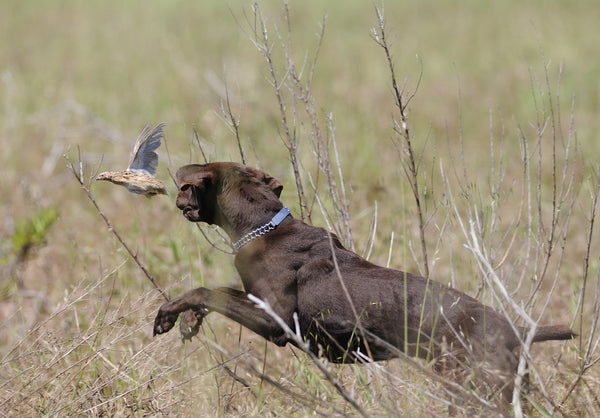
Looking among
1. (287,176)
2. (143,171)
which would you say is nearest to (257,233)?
(143,171)

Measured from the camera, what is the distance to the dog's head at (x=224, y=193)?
12.5 ft

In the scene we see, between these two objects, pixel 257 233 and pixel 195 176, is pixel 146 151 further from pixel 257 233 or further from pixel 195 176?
pixel 257 233

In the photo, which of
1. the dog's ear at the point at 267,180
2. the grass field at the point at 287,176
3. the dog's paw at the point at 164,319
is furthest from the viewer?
the dog's ear at the point at 267,180

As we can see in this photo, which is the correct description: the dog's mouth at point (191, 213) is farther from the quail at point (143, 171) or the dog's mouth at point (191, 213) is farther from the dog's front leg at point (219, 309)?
the dog's front leg at point (219, 309)

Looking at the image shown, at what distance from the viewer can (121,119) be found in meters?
9.75

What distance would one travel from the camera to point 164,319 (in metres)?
3.53

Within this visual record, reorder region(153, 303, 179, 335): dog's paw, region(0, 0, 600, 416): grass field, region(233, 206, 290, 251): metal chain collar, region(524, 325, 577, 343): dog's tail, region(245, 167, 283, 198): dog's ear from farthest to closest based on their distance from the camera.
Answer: region(245, 167, 283, 198): dog's ear < region(233, 206, 290, 251): metal chain collar < region(0, 0, 600, 416): grass field < region(153, 303, 179, 335): dog's paw < region(524, 325, 577, 343): dog's tail

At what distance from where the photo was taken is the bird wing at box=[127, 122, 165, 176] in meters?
3.87

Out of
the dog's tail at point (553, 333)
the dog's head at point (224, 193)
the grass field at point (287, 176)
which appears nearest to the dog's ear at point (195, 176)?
the dog's head at point (224, 193)

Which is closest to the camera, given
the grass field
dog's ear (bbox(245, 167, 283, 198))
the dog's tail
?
the dog's tail

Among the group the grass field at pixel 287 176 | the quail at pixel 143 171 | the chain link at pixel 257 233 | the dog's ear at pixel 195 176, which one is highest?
the quail at pixel 143 171

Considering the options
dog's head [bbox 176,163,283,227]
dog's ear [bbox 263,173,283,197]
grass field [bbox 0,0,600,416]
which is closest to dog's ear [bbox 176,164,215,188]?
dog's head [bbox 176,163,283,227]

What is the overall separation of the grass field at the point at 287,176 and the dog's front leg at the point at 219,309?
165 mm

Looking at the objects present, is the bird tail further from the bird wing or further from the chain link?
the bird wing
